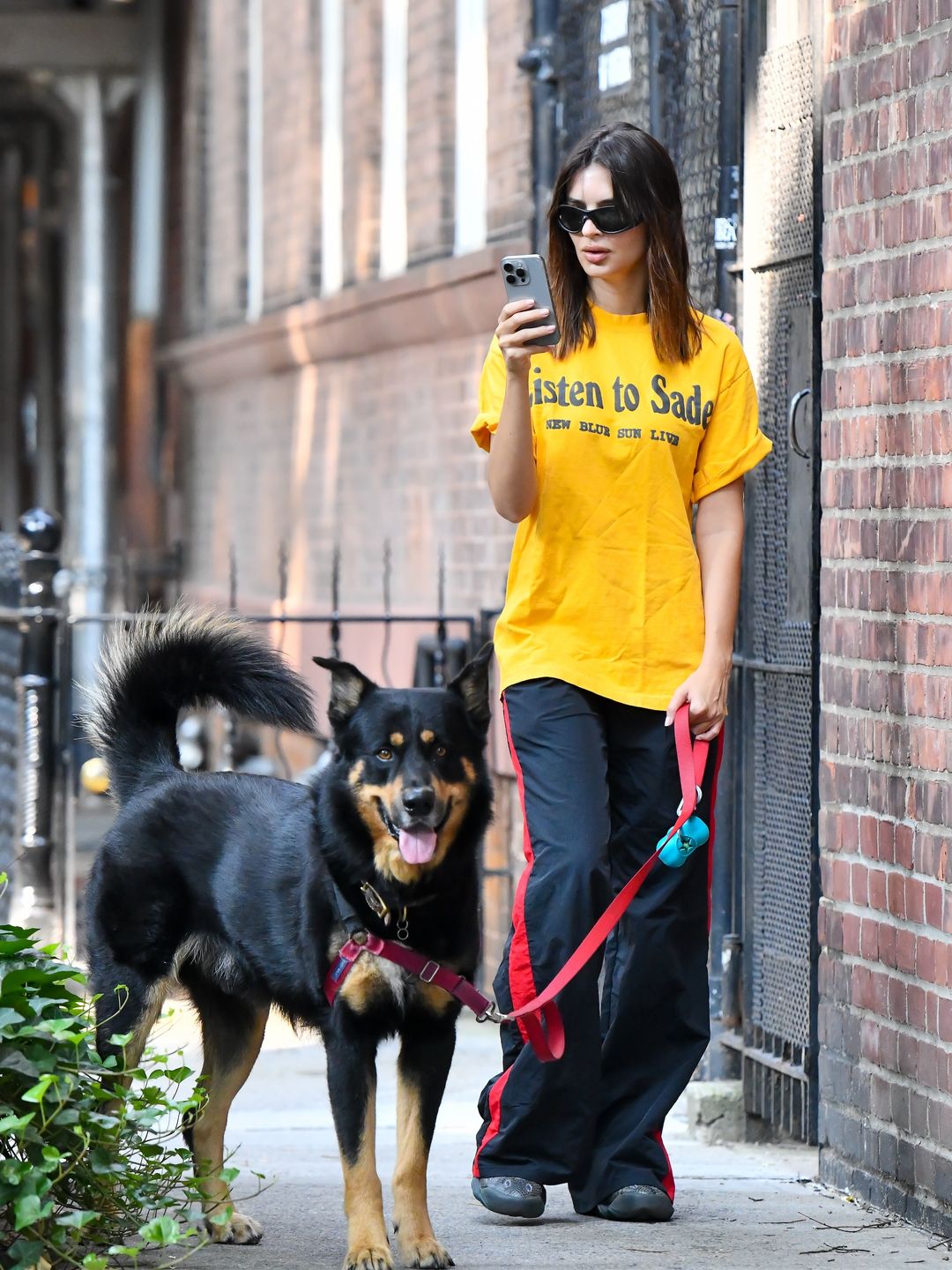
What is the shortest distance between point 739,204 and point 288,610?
713 centimetres

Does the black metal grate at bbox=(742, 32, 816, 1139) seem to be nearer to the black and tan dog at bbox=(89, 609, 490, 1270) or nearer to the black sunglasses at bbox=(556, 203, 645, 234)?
the black sunglasses at bbox=(556, 203, 645, 234)

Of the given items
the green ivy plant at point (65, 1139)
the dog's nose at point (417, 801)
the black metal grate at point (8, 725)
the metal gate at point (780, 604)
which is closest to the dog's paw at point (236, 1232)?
the green ivy plant at point (65, 1139)

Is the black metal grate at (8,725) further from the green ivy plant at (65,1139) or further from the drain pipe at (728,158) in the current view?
the green ivy plant at (65,1139)

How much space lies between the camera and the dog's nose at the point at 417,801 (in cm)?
411

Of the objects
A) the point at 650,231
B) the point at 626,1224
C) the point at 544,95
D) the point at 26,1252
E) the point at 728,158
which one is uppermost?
the point at 544,95

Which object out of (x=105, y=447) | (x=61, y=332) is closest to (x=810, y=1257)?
(x=105, y=447)

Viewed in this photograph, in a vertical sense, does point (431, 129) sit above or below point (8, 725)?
above

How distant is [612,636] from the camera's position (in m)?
4.22

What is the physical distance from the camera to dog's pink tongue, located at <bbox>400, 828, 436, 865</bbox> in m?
4.09

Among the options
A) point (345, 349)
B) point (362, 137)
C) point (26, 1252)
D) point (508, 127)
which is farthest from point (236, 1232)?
point (362, 137)

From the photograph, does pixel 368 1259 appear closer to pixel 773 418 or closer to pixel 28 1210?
pixel 28 1210

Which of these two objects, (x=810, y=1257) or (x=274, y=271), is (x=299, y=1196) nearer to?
(x=810, y=1257)

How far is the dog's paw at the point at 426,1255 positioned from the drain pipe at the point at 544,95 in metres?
4.21

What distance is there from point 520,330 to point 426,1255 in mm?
1785
